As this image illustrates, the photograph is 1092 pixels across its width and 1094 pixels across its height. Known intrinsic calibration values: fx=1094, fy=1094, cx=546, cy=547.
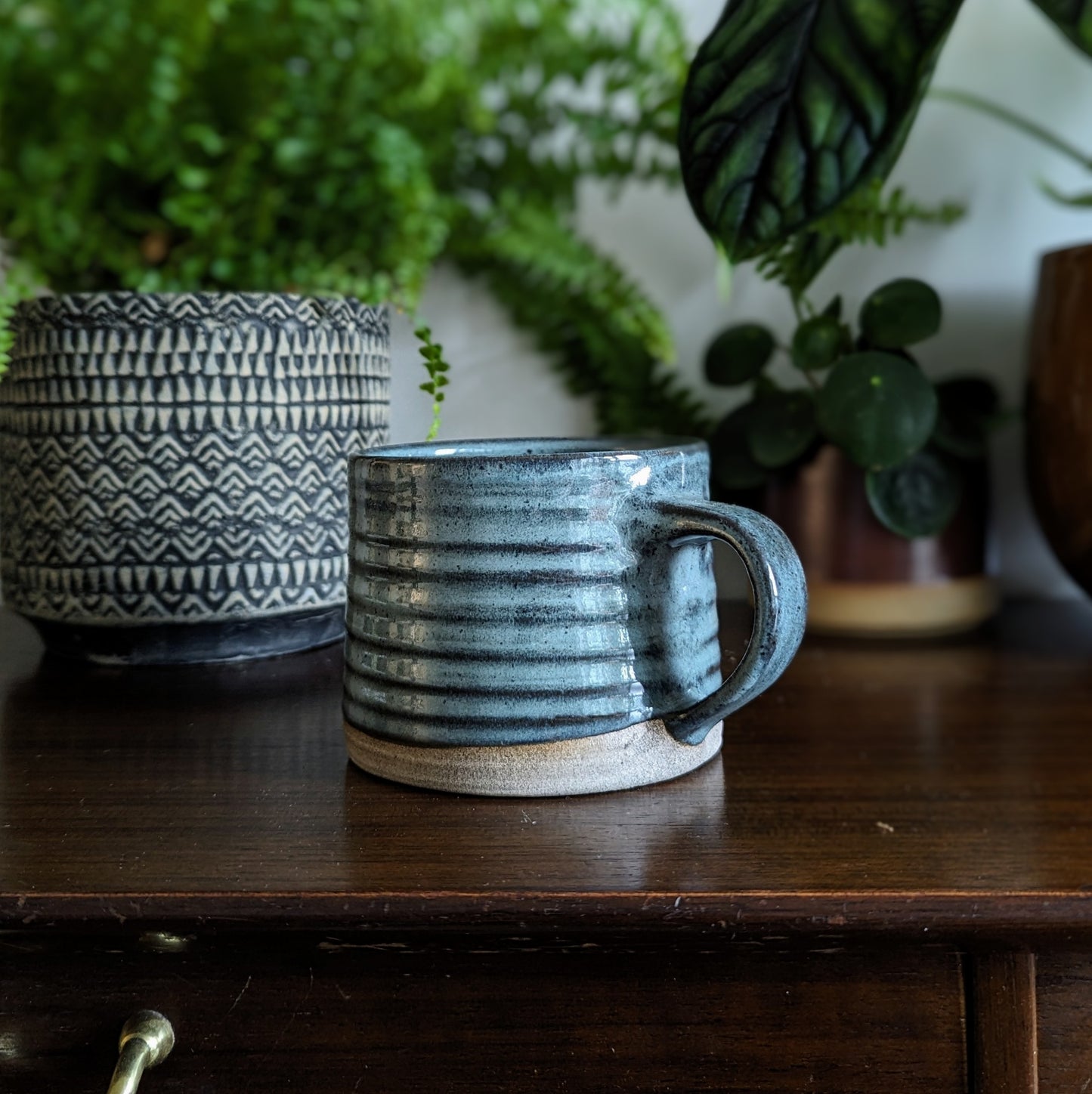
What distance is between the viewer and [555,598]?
0.43m

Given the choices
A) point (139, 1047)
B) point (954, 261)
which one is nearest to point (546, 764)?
point (139, 1047)

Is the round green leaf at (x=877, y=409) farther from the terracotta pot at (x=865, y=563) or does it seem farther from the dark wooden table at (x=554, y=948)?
the dark wooden table at (x=554, y=948)

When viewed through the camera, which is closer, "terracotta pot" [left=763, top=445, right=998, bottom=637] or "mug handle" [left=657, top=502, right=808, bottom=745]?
"mug handle" [left=657, top=502, right=808, bottom=745]

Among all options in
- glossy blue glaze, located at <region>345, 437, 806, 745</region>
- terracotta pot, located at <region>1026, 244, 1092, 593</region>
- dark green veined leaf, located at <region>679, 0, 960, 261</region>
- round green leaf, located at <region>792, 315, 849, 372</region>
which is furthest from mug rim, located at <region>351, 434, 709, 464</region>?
terracotta pot, located at <region>1026, 244, 1092, 593</region>

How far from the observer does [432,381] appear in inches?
22.1

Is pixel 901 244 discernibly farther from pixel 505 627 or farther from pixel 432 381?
pixel 505 627

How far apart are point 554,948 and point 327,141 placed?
26.6 inches

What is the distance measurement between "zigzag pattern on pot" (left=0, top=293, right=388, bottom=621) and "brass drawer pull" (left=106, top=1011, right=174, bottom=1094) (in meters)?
0.28

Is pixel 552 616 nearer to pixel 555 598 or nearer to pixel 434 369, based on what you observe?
pixel 555 598

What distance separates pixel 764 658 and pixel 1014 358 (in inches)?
22.9

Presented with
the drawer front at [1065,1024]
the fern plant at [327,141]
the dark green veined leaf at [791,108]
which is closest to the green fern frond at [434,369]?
the dark green veined leaf at [791,108]

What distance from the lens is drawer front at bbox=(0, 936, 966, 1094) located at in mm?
384

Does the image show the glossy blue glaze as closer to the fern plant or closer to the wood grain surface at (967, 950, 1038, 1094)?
the wood grain surface at (967, 950, 1038, 1094)

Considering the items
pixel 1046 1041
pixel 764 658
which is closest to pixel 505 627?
pixel 764 658
